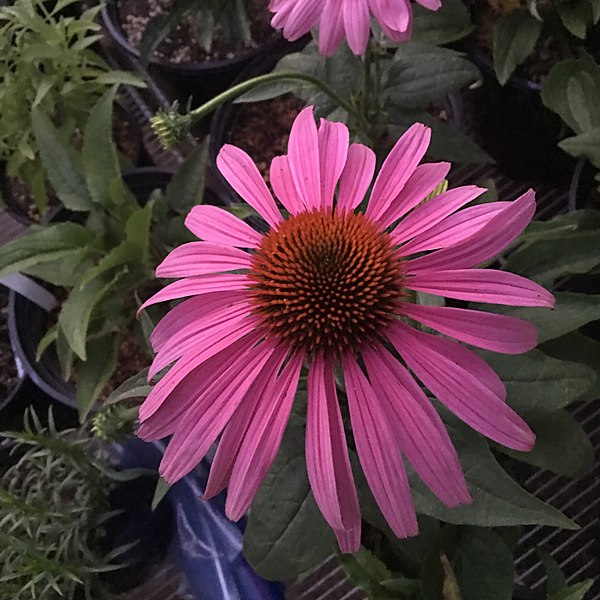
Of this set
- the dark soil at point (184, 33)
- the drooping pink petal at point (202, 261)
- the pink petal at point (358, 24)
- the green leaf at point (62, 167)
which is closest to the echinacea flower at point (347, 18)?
the pink petal at point (358, 24)

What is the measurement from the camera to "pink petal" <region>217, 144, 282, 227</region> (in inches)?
20.9

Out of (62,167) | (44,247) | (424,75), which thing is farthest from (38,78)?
(424,75)

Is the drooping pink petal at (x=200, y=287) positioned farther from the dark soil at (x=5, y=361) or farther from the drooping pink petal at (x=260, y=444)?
the dark soil at (x=5, y=361)

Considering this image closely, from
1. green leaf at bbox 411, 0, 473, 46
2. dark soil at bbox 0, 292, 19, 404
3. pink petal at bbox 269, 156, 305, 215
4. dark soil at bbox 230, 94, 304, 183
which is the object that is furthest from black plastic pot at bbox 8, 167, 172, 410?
pink petal at bbox 269, 156, 305, 215

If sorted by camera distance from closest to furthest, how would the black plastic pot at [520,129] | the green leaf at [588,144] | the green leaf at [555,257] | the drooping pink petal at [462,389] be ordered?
1. the drooping pink petal at [462,389]
2. the green leaf at [555,257]
3. the green leaf at [588,144]
4. the black plastic pot at [520,129]

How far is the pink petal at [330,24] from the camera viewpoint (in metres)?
0.61

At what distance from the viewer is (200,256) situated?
508 mm

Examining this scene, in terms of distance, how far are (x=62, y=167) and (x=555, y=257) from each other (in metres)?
0.55

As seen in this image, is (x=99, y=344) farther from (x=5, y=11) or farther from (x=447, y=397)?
(x=447, y=397)

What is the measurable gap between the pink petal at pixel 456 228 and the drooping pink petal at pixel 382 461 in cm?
10

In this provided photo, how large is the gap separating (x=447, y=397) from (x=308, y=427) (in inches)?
3.5

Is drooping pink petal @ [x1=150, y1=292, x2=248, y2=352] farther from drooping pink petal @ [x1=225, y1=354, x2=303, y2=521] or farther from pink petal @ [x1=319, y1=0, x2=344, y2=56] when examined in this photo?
pink petal @ [x1=319, y1=0, x2=344, y2=56]

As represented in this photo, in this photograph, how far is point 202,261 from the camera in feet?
1.66

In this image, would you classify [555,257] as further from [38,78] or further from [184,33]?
[184,33]
